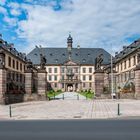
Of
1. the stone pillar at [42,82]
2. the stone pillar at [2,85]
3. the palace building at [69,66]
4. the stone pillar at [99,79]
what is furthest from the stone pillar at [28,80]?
the palace building at [69,66]

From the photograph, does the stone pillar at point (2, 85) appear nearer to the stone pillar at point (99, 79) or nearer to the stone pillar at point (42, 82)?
the stone pillar at point (42, 82)

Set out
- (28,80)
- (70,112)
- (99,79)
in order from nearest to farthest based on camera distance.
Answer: (70,112), (28,80), (99,79)

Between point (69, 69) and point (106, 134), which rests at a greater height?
point (69, 69)

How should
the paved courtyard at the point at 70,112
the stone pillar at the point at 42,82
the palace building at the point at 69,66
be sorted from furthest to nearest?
the palace building at the point at 69,66 < the stone pillar at the point at 42,82 < the paved courtyard at the point at 70,112

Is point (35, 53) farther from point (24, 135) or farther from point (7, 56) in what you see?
point (24, 135)

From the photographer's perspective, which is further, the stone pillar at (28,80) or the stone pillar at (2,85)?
the stone pillar at (28,80)

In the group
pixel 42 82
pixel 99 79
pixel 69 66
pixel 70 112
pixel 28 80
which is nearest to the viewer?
pixel 70 112

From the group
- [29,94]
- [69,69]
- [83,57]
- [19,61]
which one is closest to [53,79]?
[69,69]

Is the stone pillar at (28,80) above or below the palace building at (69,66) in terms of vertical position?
below

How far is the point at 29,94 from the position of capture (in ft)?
113

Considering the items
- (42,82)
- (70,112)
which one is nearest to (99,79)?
(42,82)

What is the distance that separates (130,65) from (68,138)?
51620 millimetres

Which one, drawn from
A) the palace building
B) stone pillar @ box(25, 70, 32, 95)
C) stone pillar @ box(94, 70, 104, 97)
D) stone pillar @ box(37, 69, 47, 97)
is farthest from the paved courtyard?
the palace building

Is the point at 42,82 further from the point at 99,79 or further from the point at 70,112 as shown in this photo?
the point at 70,112
